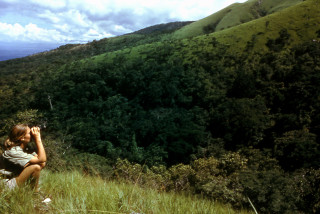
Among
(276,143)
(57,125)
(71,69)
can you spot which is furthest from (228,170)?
(71,69)

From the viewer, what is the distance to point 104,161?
35.3 metres

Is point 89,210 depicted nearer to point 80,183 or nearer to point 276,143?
point 80,183

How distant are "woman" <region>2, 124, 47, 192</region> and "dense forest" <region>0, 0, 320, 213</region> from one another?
14.8 meters

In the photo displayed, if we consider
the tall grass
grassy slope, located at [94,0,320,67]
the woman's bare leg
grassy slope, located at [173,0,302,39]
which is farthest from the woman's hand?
grassy slope, located at [173,0,302,39]

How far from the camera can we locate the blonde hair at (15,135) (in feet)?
8.80

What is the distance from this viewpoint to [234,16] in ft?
393

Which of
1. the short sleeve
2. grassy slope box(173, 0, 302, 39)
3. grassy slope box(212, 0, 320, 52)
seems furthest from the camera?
grassy slope box(173, 0, 302, 39)

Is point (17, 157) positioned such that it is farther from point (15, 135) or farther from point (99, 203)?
point (99, 203)

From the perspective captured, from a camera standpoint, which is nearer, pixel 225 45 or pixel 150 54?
pixel 225 45

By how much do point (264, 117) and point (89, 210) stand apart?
42317 mm

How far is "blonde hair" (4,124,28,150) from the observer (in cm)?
268

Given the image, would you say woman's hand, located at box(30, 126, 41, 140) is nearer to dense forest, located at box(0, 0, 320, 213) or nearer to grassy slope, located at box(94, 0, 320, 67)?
dense forest, located at box(0, 0, 320, 213)

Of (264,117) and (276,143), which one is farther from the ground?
(264,117)

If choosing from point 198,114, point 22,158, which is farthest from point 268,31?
point 22,158
